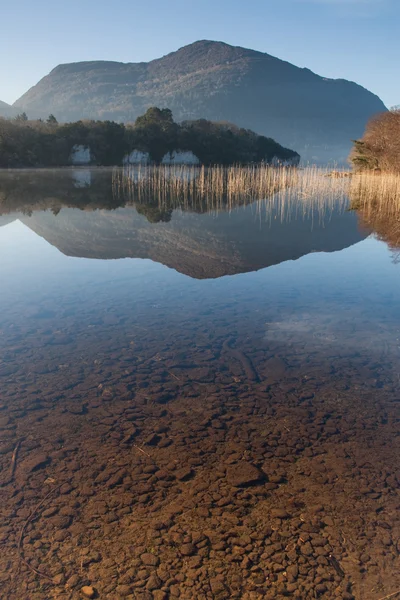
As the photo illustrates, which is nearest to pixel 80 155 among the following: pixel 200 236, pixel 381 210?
pixel 381 210

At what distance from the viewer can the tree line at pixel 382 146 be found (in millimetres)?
27172

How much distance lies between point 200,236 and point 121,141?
5456 cm

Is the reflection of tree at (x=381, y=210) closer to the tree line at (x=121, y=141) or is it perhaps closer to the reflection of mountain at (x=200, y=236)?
the reflection of mountain at (x=200, y=236)

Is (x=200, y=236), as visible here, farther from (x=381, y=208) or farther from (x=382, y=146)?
(x=382, y=146)

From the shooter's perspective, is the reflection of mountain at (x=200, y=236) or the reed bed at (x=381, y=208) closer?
the reflection of mountain at (x=200, y=236)

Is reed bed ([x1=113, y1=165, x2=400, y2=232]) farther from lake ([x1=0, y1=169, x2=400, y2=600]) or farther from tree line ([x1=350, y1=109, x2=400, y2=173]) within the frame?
lake ([x1=0, y1=169, x2=400, y2=600])

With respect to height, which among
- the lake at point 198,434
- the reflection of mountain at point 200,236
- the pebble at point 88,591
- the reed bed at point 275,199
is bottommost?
the pebble at point 88,591

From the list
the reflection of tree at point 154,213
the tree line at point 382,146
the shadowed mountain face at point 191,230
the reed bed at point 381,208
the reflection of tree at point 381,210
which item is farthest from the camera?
the tree line at point 382,146

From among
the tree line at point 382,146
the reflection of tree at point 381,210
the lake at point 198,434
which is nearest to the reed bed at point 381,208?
the reflection of tree at point 381,210

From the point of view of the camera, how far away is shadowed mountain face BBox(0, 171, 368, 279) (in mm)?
11297

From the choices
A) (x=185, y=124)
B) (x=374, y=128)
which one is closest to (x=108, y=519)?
(x=374, y=128)

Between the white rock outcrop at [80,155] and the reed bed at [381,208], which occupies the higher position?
the white rock outcrop at [80,155]

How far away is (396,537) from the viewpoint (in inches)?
118

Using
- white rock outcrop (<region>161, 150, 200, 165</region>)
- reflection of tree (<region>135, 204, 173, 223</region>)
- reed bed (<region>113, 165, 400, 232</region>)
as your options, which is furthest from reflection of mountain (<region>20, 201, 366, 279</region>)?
white rock outcrop (<region>161, 150, 200, 165</region>)
